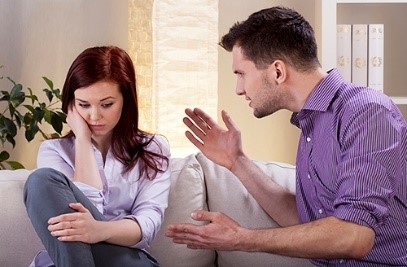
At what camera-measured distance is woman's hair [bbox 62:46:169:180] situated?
251 centimetres

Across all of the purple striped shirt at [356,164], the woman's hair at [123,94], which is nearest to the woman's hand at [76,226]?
the woman's hair at [123,94]

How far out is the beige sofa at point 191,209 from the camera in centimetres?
244

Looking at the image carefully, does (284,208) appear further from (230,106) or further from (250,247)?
Result: (230,106)

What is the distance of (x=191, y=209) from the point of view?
2.59 meters

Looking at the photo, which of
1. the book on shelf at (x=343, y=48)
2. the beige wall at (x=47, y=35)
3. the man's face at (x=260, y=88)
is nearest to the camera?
the man's face at (x=260, y=88)

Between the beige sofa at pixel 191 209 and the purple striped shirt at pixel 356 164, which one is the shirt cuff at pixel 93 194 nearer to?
the beige sofa at pixel 191 209

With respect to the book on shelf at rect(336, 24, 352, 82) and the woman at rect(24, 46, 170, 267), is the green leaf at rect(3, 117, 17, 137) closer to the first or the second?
the woman at rect(24, 46, 170, 267)

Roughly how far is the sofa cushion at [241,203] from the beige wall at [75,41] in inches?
57.5

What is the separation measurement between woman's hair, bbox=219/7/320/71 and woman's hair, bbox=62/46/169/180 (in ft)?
A: 1.41

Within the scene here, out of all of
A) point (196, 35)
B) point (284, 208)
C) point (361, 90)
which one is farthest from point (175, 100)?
point (361, 90)

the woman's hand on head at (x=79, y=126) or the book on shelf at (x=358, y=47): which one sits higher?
the book on shelf at (x=358, y=47)

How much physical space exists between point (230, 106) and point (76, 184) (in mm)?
1765

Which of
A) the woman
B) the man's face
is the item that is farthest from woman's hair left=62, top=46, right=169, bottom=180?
the man's face

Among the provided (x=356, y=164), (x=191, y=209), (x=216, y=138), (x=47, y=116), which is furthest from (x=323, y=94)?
(x=47, y=116)
